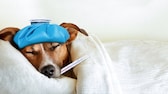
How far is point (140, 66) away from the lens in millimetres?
1185

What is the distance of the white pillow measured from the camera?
879mm

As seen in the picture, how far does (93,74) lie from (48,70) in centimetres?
17

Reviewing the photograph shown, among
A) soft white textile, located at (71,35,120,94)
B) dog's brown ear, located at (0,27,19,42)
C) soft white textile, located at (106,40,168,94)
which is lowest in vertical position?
soft white textile, located at (106,40,168,94)

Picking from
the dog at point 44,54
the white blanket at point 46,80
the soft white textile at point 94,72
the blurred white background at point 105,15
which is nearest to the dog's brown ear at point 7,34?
the dog at point 44,54

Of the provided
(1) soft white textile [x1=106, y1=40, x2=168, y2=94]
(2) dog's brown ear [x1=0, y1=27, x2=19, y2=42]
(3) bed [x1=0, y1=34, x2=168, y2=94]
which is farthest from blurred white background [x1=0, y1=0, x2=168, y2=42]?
(2) dog's brown ear [x1=0, y1=27, x2=19, y2=42]

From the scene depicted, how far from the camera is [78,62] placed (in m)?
1.01

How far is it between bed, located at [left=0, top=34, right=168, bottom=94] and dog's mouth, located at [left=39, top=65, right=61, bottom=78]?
4cm

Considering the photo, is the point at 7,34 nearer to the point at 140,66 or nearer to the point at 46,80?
the point at 46,80

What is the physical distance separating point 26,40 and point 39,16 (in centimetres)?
68

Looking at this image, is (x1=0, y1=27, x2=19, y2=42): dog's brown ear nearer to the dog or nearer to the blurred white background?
the dog

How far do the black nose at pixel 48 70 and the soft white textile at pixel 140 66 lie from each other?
0.23 metres

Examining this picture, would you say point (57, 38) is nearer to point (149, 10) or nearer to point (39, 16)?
point (39, 16)

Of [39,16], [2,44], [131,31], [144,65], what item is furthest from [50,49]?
[131,31]

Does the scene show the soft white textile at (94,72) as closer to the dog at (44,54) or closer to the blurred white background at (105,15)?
the dog at (44,54)
